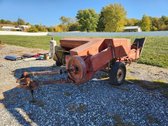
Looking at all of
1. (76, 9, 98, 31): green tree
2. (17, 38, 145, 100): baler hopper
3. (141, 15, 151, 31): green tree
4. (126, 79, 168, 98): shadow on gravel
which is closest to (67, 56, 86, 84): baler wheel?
(17, 38, 145, 100): baler hopper

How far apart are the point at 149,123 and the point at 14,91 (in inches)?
179

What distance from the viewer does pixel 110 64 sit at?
7.70 m

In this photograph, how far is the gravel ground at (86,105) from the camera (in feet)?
18.2

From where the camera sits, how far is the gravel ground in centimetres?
555

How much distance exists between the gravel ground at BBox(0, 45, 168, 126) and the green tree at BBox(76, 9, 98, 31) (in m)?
64.7

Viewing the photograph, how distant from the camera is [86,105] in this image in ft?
20.9

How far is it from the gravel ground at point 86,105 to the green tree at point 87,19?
64700 millimetres

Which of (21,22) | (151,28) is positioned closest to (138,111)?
(151,28)

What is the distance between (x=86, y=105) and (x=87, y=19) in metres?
68.3

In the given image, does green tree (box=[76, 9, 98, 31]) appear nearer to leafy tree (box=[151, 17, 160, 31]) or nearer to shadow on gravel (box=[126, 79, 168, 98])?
leafy tree (box=[151, 17, 160, 31])

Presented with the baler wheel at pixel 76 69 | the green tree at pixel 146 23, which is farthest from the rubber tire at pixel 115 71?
the green tree at pixel 146 23

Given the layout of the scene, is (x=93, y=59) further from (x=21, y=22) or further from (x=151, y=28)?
(x=21, y=22)

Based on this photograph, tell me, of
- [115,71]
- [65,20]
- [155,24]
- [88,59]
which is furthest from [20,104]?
[65,20]

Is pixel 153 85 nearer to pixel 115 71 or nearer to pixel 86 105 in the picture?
pixel 115 71
